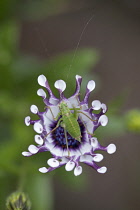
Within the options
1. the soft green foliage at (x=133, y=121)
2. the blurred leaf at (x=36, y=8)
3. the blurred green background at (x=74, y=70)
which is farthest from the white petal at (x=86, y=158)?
the blurred leaf at (x=36, y=8)

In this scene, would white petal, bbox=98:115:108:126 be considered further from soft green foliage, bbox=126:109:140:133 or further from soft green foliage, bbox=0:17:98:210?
soft green foliage, bbox=0:17:98:210

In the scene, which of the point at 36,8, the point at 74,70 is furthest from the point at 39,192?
the point at 36,8

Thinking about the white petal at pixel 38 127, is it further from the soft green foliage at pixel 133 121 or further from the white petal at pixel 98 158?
the soft green foliage at pixel 133 121

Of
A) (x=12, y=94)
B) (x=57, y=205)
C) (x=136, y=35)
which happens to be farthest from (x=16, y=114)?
(x=136, y=35)

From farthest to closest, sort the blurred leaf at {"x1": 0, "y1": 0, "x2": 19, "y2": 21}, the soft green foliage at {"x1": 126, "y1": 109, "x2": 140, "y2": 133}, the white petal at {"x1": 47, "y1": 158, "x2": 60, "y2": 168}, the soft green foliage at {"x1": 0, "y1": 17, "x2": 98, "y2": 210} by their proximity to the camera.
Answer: the blurred leaf at {"x1": 0, "y1": 0, "x2": 19, "y2": 21} → the soft green foliage at {"x1": 0, "y1": 17, "x2": 98, "y2": 210} → the soft green foliage at {"x1": 126, "y1": 109, "x2": 140, "y2": 133} → the white petal at {"x1": 47, "y1": 158, "x2": 60, "y2": 168}

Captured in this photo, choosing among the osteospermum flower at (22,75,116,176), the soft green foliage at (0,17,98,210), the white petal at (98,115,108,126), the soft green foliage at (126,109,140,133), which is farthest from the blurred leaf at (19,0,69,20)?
the white petal at (98,115,108,126)

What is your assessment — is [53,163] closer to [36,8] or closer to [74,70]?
[74,70]
